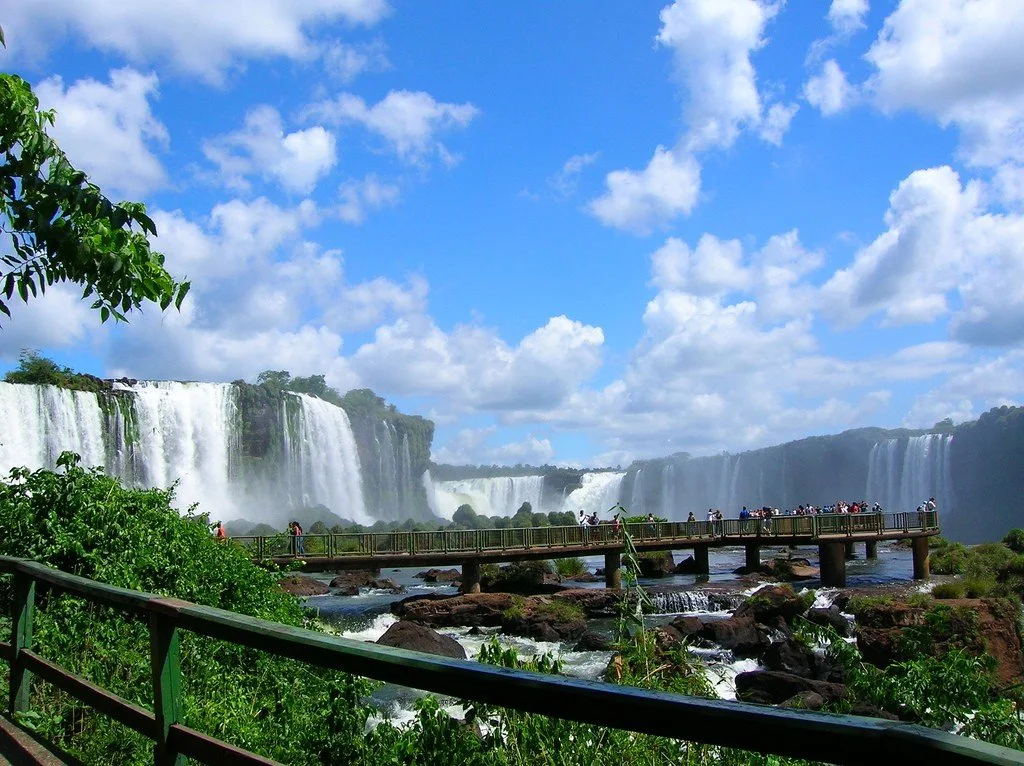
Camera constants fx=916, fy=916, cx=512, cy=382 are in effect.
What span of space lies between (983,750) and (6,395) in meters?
39.3

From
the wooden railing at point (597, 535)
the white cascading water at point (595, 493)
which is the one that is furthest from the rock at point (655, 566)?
the white cascading water at point (595, 493)

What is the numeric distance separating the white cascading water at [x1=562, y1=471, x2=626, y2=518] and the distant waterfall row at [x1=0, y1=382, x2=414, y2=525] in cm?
1446

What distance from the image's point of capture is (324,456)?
63219mm

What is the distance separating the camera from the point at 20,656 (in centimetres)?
455

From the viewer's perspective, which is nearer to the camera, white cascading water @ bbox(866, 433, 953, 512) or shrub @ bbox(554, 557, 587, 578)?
shrub @ bbox(554, 557, 587, 578)

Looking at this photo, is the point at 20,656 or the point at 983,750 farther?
the point at 20,656

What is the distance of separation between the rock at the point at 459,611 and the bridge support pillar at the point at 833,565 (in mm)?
11781

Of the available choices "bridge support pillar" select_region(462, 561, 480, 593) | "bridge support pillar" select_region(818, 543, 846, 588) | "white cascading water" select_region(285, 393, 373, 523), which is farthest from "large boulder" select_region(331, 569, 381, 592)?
"white cascading water" select_region(285, 393, 373, 523)

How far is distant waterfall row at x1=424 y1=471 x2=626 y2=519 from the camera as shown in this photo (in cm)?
8212

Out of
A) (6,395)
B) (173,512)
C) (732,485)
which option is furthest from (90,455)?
(732,485)

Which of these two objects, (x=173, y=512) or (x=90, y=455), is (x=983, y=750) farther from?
(x=90, y=455)

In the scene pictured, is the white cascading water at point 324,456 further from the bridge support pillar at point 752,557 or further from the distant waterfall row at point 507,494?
the bridge support pillar at point 752,557

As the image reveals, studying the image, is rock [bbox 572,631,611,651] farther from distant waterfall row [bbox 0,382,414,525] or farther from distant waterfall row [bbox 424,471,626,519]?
distant waterfall row [bbox 424,471,626,519]

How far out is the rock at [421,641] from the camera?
16906 mm
